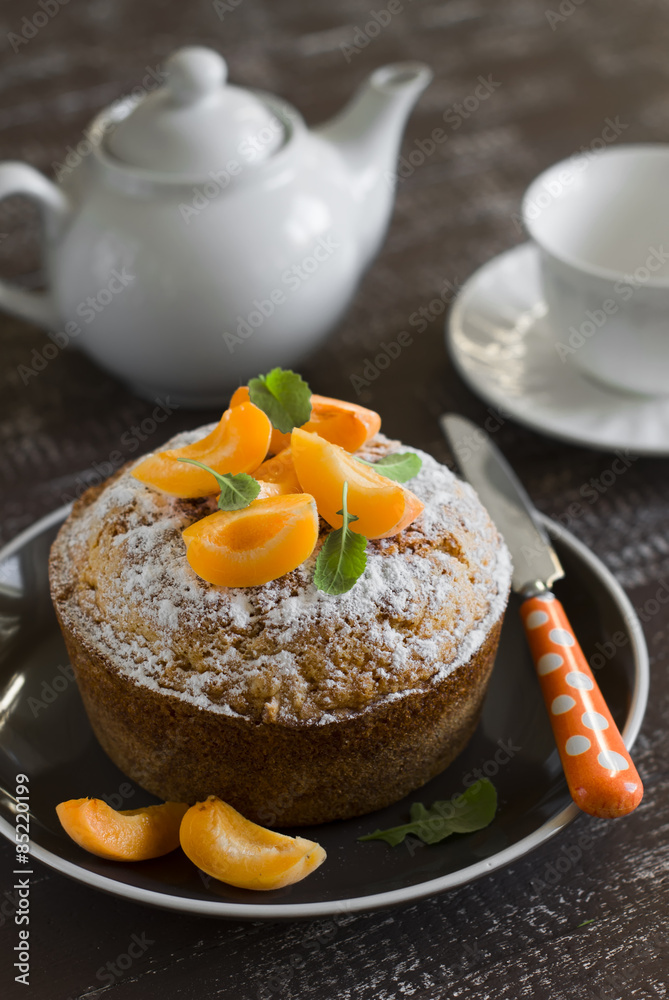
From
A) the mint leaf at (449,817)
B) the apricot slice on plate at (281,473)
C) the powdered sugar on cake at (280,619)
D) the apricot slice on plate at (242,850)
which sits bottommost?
the mint leaf at (449,817)

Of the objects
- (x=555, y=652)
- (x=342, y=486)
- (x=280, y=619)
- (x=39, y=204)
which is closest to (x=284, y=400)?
(x=342, y=486)

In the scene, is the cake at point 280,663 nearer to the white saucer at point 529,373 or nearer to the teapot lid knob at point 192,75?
the white saucer at point 529,373

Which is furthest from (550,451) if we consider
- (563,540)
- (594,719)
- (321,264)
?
(594,719)

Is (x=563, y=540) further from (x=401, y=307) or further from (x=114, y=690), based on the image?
(x=401, y=307)

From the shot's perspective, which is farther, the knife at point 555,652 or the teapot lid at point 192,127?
the teapot lid at point 192,127

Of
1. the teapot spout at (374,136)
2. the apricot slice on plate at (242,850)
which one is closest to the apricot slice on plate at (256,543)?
the apricot slice on plate at (242,850)

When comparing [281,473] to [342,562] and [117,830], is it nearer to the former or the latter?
[342,562]
